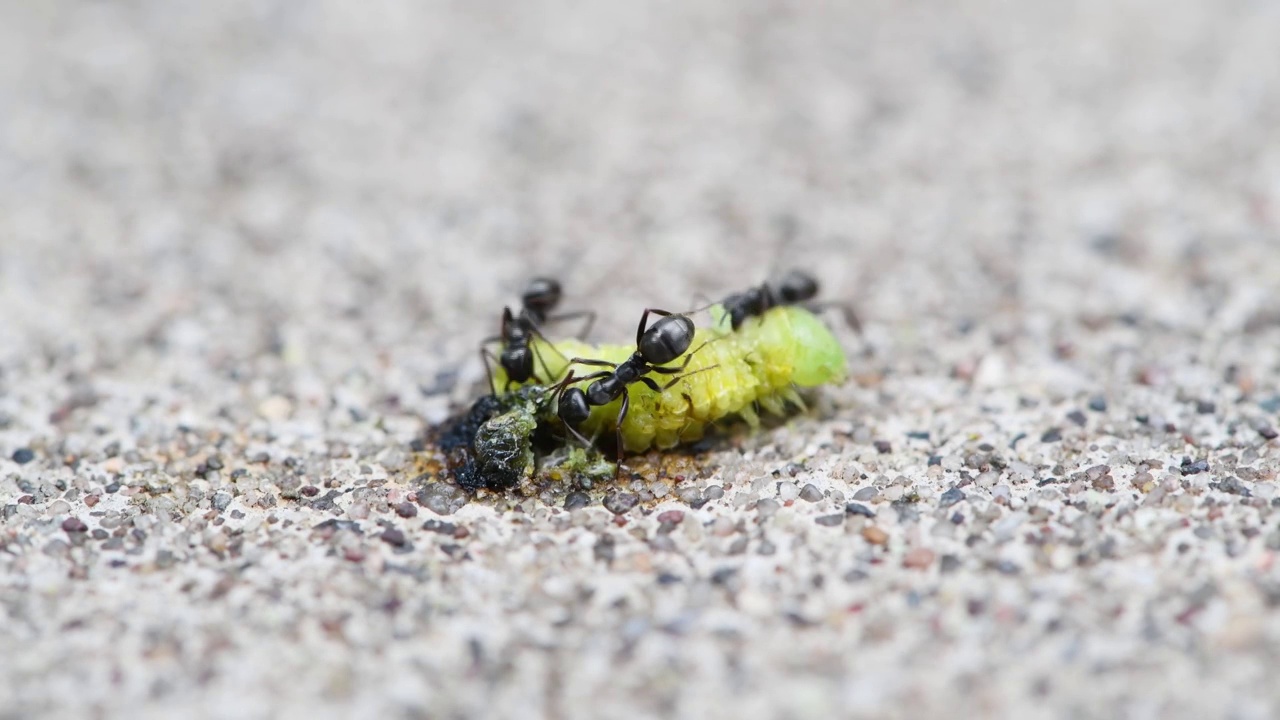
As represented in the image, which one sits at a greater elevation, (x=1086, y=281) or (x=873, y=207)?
(x=873, y=207)

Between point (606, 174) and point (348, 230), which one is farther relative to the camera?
point (606, 174)

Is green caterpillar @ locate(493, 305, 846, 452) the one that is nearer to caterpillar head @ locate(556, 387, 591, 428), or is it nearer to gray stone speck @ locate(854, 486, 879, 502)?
caterpillar head @ locate(556, 387, 591, 428)

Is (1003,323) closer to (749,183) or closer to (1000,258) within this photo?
(1000,258)

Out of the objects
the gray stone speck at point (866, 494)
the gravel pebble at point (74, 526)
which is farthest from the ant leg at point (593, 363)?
the gravel pebble at point (74, 526)

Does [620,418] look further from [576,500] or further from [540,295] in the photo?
[540,295]

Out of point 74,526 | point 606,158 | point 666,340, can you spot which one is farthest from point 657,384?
point 606,158

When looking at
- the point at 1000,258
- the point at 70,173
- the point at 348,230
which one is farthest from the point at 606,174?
the point at 70,173

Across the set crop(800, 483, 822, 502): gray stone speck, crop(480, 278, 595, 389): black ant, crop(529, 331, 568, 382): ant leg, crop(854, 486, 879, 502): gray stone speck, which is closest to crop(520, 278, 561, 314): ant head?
crop(480, 278, 595, 389): black ant
